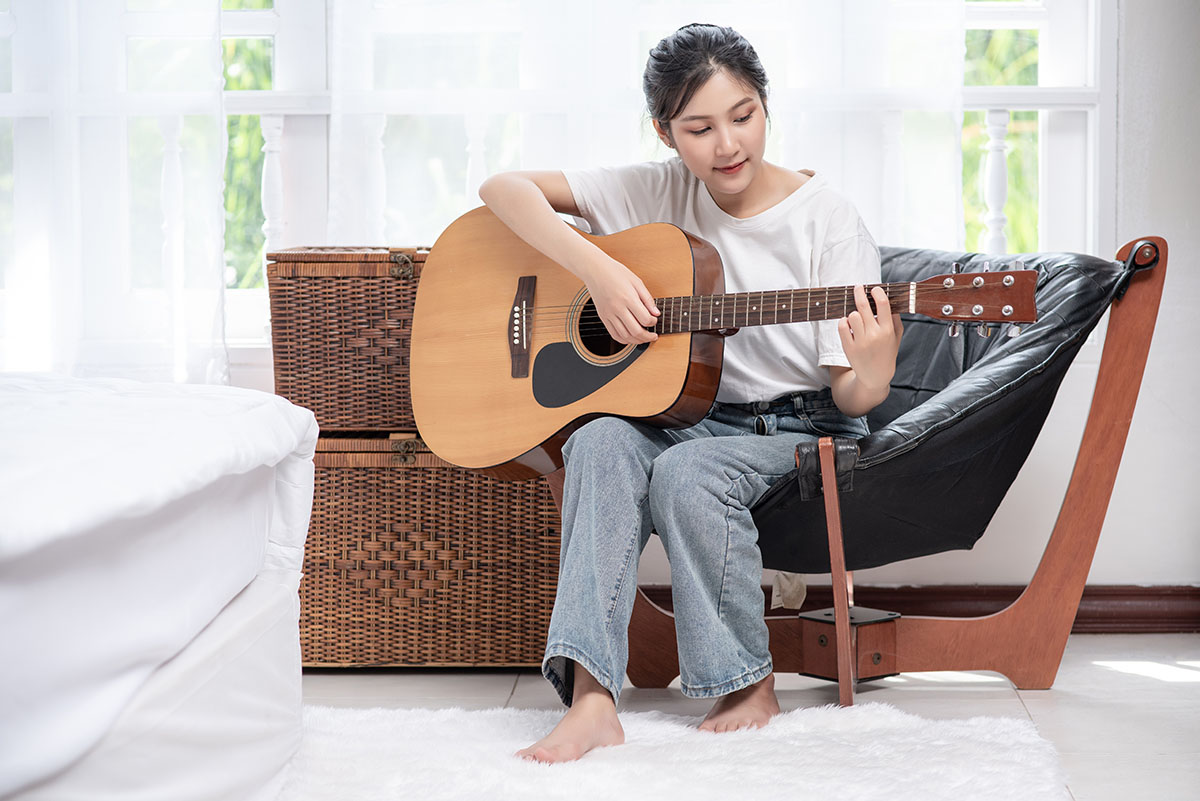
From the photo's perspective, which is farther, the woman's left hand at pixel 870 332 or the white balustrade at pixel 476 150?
the white balustrade at pixel 476 150

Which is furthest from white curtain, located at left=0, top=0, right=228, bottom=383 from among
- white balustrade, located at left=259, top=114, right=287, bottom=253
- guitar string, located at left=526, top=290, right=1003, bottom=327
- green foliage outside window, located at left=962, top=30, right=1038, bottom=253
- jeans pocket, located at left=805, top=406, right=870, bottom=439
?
green foliage outside window, located at left=962, top=30, right=1038, bottom=253

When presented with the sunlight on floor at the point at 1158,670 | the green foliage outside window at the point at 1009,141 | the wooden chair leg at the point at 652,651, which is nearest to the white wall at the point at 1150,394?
the green foliage outside window at the point at 1009,141

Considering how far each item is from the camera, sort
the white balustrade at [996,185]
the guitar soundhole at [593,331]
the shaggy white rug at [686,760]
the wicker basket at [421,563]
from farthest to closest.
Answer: the white balustrade at [996,185] < the wicker basket at [421,563] < the guitar soundhole at [593,331] < the shaggy white rug at [686,760]

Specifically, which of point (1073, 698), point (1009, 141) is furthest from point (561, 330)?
point (1009, 141)

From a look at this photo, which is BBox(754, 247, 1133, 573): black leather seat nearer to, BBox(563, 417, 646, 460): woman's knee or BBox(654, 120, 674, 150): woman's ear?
BBox(563, 417, 646, 460): woman's knee

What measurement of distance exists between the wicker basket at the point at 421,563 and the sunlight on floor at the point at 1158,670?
961mm

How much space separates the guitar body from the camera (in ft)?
4.52

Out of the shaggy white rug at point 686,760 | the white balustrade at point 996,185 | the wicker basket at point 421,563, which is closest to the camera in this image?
the shaggy white rug at point 686,760

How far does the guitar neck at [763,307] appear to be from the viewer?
1277 mm

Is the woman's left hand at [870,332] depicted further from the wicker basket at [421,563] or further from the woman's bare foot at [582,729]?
the wicker basket at [421,563]

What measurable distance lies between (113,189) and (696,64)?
124 centimetres

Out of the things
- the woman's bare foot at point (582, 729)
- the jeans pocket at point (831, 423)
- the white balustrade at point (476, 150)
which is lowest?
the woman's bare foot at point (582, 729)

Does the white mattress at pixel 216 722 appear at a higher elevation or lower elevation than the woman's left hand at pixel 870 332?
lower

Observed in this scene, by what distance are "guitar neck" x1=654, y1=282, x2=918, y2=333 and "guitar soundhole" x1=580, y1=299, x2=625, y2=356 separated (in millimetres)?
108
